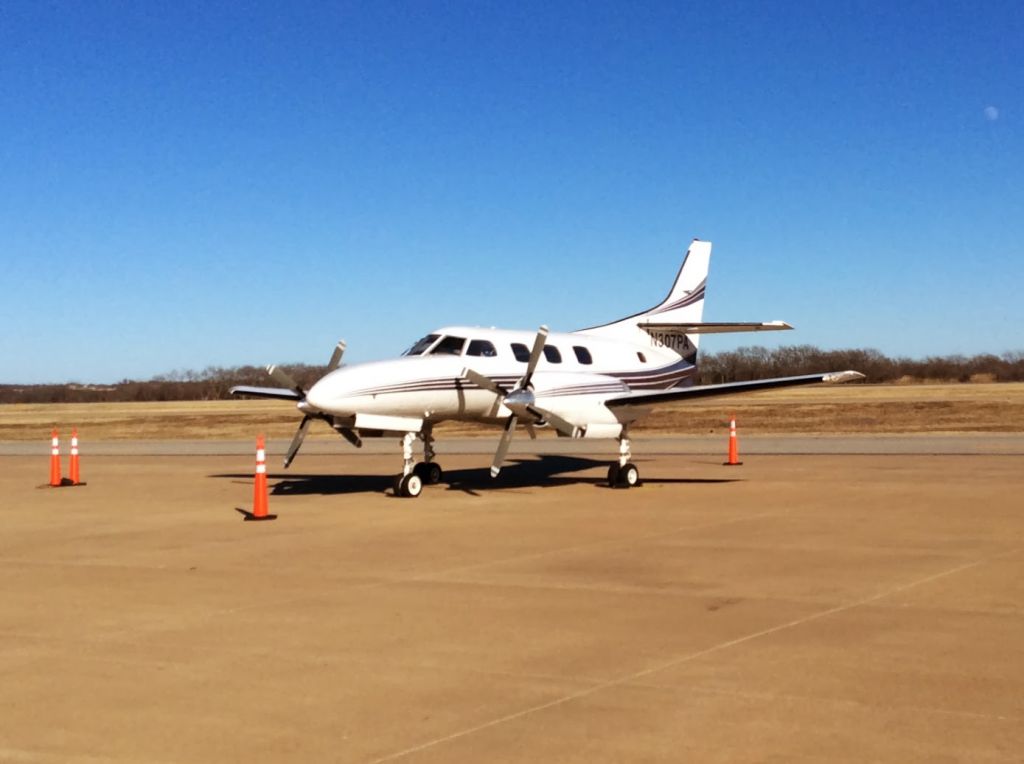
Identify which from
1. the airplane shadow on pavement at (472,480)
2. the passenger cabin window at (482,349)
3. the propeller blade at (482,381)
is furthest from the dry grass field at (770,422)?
the propeller blade at (482,381)

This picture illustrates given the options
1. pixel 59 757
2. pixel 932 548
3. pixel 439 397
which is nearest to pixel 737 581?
pixel 932 548

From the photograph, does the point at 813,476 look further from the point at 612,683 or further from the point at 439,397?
the point at 612,683

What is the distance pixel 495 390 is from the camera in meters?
19.8

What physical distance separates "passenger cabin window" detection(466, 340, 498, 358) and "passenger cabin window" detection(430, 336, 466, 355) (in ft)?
0.56

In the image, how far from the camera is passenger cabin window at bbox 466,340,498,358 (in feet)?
65.7

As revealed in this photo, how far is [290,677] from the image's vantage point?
22.7ft

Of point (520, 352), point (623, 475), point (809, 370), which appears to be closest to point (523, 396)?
point (520, 352)

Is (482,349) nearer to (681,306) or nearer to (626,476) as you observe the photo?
(626,476)

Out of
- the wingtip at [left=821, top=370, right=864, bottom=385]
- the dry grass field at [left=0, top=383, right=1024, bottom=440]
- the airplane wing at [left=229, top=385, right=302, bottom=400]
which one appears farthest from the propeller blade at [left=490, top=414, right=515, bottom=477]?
the dry grass field at [left=0, top=383, right=1024, bottom=440]

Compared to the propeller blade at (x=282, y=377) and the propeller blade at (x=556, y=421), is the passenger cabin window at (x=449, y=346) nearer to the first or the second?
the propeller blade at (x=556, y=421)

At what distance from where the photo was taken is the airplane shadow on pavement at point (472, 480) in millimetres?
20656

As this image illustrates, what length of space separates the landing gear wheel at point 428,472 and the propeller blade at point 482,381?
258cm

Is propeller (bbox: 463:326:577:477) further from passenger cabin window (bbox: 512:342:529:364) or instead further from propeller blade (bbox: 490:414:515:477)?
passenger cabin window (bbox: 512:342:529:364)

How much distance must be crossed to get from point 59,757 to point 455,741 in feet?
6.48
